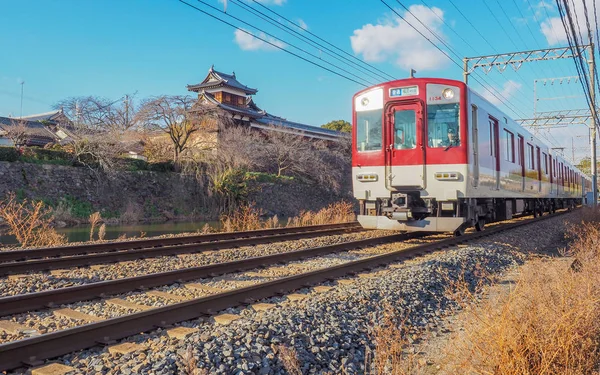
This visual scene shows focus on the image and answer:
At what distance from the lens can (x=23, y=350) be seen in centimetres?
351

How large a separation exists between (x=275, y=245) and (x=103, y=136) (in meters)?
20.9

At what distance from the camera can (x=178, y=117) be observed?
2916 cm

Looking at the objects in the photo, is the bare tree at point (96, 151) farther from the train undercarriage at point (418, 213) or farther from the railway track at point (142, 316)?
the railway track at point (142, 316)

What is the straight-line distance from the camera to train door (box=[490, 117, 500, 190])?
444 inches

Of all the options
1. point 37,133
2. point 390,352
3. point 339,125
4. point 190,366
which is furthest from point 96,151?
point 339,125

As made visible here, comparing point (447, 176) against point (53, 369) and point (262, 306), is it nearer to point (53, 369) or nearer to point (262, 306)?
point (262, 306)

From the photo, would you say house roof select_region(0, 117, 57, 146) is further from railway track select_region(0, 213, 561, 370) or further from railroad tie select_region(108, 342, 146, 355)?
railroad tie select_region(108, 342, 146, 355)

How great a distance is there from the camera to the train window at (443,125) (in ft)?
31.6

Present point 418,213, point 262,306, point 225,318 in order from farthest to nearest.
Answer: point 418,213 < point 262,306 < point 225,318

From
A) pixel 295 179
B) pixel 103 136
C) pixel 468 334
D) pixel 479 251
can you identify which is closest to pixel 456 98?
pixel 479 251

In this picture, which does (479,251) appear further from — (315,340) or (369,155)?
(315,340)

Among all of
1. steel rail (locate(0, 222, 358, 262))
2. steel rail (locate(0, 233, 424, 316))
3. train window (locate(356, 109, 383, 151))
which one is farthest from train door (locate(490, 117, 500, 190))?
steel rail (locate(0, 222, 358, 262))

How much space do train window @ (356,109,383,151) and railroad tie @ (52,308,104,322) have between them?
709cm

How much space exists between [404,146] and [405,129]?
37cm
